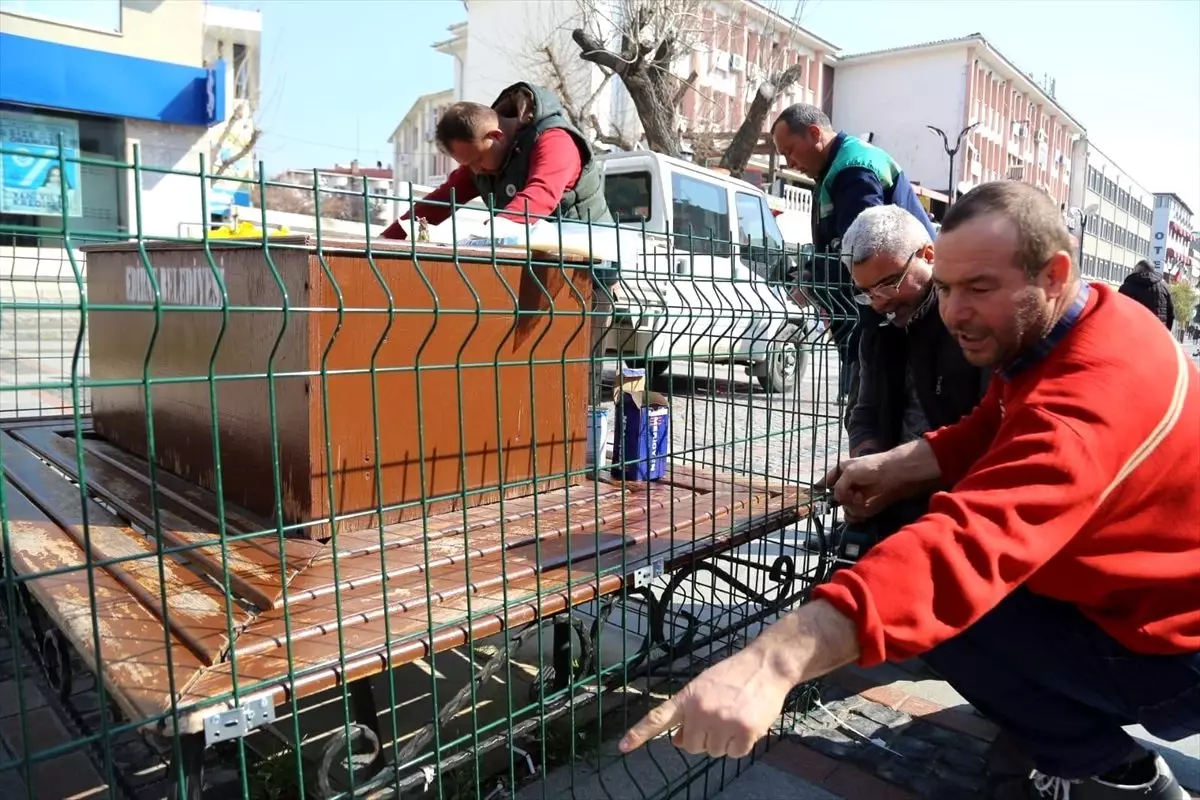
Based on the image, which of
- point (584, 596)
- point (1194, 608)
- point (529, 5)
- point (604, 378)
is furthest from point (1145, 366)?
point (529, 5)

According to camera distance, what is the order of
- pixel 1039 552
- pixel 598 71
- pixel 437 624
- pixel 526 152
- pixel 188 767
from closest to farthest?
pixel 1039 552
pixel 188 767
pixel 437 624
pixel 526 152
pixel 598 71

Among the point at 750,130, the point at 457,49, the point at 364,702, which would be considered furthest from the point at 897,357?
the point at 457,49

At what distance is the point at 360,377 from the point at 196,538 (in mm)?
553

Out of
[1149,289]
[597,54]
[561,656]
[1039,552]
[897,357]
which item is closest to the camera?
[1039,552]

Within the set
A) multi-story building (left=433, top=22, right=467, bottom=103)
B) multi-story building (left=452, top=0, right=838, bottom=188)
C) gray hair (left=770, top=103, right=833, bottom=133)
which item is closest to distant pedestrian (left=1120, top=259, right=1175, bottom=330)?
gray hair (left=770, top=103, right=833, bottom=133)

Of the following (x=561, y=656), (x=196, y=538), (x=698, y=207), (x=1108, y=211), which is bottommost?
(x=561, y=656)

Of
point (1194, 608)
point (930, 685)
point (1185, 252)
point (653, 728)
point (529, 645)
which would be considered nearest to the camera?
point (653, 728)

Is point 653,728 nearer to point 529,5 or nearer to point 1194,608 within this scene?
point 1194,608

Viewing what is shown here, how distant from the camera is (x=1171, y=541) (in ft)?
5.16

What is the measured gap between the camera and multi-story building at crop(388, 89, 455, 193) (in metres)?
45.7

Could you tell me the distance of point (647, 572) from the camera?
2162 millimetres

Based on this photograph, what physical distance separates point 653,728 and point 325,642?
2.69 ft

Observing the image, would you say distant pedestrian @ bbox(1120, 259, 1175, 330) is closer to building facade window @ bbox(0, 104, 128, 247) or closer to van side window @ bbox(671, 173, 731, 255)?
van side window @ bbox(671, 173, 731, 255)

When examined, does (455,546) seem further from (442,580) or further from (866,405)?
(866,405)
